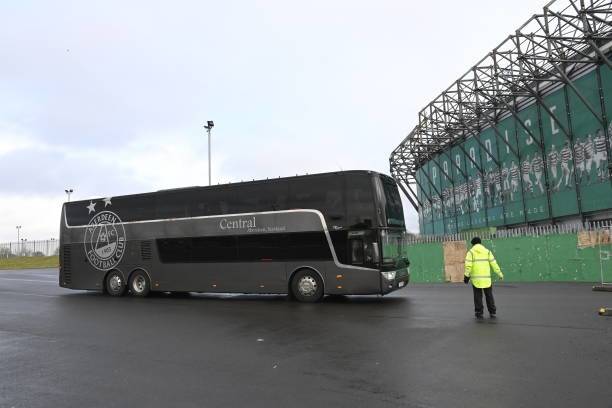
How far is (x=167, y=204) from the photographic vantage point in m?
16.1

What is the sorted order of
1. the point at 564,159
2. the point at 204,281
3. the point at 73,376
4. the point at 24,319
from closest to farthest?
1. the point at 73,376
2. the point at 24,319
3. the point at 204,281
4. the point at 564,159

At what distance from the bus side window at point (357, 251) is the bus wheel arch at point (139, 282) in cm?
758

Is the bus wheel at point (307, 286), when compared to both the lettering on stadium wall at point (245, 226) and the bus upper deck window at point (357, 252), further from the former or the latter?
the lettering on stadium wall at point (245, 226)

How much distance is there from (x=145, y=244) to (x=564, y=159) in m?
21.1

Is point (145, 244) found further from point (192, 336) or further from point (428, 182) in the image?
point (428, 182)

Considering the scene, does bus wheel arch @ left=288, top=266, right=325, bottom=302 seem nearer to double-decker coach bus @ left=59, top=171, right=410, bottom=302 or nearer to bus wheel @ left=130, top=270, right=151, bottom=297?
double-decker coach bus @ left=59, top=171, right=410, bottom=302

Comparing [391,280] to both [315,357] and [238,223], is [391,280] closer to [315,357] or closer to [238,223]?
[238,223]

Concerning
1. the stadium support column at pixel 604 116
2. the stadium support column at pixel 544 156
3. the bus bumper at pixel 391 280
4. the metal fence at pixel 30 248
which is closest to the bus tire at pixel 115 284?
the bus bumper at pixel 391 280

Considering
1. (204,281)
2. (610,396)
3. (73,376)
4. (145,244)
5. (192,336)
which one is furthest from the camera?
(145,244)

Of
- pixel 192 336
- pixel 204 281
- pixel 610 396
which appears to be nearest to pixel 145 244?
pixel 204 281

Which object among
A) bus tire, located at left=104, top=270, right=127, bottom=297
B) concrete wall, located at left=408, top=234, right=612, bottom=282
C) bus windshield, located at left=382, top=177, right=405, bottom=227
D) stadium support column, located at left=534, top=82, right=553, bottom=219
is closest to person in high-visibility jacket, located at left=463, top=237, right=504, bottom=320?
bus windshield, located at left=382, top=177, right=405, bottom=227

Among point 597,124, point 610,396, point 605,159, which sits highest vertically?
point 597,124

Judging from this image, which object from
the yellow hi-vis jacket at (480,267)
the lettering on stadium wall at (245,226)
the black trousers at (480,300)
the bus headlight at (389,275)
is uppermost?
the lettering on stadium wall at (245,226)

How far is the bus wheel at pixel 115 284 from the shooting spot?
1700 cm
